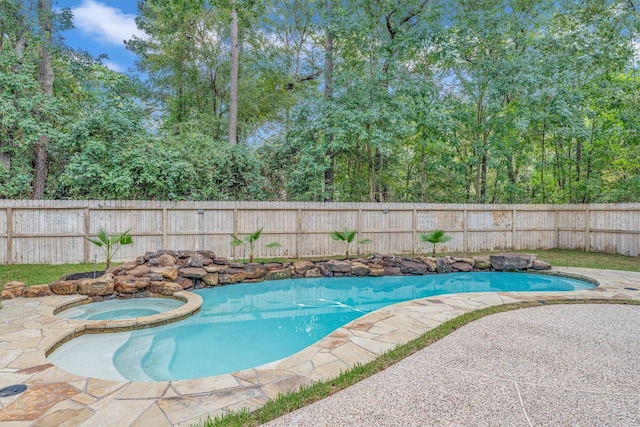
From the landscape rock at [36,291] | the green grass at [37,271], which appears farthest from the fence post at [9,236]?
the landscape rock at [36,291]

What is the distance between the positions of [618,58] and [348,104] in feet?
25.6

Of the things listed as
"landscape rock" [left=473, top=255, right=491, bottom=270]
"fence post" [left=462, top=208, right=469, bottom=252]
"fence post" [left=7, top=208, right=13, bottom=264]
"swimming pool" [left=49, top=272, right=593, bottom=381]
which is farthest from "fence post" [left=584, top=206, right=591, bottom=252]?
"fence post" [left=7, top=208, right=13, bottom=264]

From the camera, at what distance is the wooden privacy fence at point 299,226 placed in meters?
8.13

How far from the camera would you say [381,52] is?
11297mm

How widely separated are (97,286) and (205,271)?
1.73 m

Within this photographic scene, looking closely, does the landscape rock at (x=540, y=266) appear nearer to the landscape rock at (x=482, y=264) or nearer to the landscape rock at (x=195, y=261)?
the landscape rock at (x=482, y=264)

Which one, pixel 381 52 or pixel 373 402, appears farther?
pixel 381 52

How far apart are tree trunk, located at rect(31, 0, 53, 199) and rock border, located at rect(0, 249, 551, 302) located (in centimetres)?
483

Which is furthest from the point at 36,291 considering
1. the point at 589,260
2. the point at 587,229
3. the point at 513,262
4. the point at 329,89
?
the point at 587,229

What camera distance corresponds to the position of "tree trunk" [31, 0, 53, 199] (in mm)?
9398

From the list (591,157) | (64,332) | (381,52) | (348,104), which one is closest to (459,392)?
(64,332)

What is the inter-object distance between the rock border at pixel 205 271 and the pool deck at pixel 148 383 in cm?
87

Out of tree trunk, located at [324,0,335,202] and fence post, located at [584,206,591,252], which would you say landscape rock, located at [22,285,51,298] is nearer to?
tree trunk, located at [324,0,335,202]

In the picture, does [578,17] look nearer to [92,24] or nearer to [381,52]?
[381,52]
